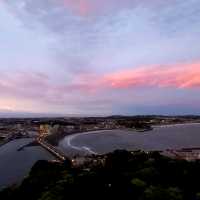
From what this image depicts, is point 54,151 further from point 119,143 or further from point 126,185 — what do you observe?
point 126,185

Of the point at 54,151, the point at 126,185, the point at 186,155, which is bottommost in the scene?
Answer: the point at 126,185

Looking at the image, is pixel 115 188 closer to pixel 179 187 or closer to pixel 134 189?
pixel 134 189

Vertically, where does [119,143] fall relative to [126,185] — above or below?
above

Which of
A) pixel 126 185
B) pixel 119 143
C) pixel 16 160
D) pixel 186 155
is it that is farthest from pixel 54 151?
pixel 126 185

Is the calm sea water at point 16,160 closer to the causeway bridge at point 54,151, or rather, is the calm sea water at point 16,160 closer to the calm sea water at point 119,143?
the causeway bridge at point 54,151

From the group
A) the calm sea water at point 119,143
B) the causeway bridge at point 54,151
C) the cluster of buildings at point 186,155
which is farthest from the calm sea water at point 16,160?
the cluster of buildings at point 186,155

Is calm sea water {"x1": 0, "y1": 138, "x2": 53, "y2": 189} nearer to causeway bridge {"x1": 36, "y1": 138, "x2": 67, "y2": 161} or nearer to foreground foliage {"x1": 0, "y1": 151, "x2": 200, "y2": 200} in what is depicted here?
causeway bridge {"x1": 36, "y1": 138, "x2": 67, "y2": 161}

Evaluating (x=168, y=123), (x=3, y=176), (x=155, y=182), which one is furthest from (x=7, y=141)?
(x=168, y=123)

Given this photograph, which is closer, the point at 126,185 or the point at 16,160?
the point at 126,185

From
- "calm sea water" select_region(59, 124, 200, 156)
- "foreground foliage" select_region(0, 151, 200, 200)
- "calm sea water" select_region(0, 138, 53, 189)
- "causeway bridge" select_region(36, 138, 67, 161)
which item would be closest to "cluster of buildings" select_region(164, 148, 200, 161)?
"causeway bridge" select_region(36, 138, 67, 161)
